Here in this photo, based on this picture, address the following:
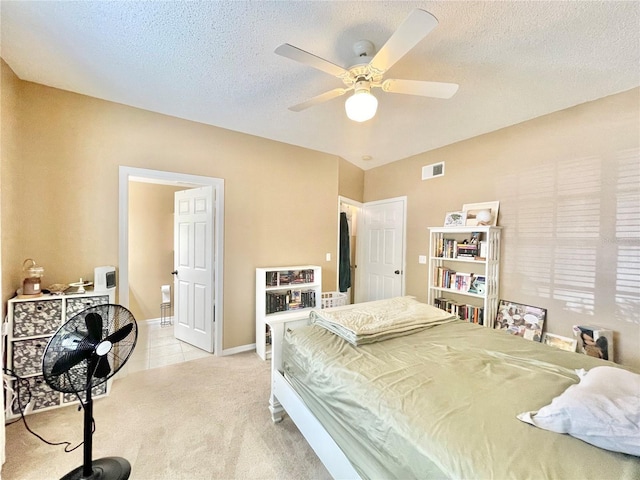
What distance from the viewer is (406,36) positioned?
123 centimetres

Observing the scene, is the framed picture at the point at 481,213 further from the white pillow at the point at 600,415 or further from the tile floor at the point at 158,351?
the tile floor at the point at 158,351

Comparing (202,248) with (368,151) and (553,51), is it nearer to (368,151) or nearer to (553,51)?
(368,151)

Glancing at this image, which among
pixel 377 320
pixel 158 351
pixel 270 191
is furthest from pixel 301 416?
pixel 270 191

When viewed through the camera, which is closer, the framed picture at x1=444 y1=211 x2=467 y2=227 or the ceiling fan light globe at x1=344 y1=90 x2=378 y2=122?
the ceiling fan light globe at x1=344 y1=90 x2=378 y2=122

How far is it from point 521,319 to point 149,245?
4.94m

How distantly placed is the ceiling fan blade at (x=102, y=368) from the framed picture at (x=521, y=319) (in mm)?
3348

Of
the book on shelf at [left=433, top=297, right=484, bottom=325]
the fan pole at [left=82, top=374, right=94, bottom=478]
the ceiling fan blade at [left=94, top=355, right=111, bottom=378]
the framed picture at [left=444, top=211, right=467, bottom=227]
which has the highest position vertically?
the framed picture at [left=444, top=211, right=467, bottom=227]

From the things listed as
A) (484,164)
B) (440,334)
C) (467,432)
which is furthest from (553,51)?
(467,432)

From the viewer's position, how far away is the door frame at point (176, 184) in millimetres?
2531

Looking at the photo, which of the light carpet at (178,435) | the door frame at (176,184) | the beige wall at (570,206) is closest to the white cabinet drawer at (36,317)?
the door frame at (176,184)

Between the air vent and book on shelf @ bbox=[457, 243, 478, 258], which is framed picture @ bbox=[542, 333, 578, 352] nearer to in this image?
book on shelf @ bbox=[457, 243, 478, 258]

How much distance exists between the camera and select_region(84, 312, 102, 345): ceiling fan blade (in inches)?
52.8

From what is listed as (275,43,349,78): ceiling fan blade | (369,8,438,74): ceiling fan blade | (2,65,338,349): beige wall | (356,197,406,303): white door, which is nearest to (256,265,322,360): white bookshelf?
(2,65,338,349): beige wall

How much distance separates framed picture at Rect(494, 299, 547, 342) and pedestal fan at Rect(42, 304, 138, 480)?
10.8 ft
